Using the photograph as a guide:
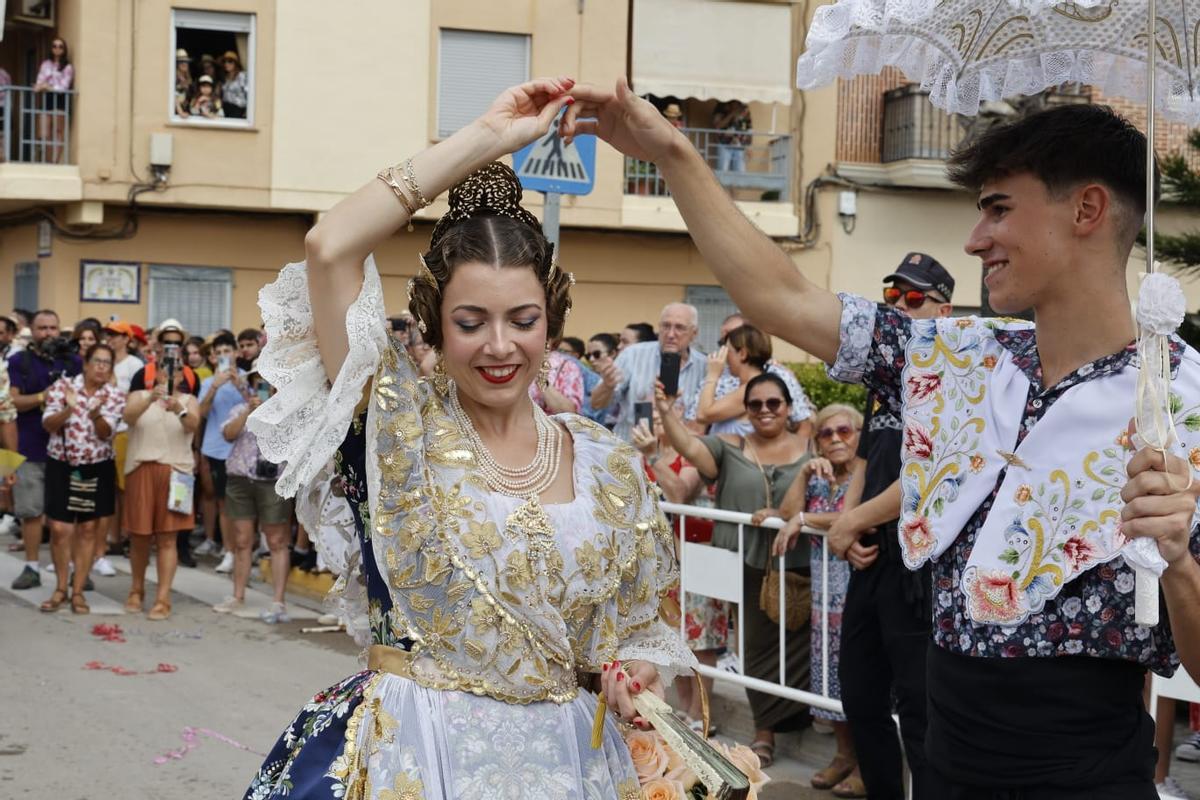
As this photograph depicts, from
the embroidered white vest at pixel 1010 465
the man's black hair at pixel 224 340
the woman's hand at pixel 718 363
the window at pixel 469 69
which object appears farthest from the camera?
the window at pixel 469 69

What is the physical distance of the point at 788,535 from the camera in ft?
22.6

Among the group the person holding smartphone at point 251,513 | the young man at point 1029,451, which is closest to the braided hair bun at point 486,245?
the young man at point 1029,451

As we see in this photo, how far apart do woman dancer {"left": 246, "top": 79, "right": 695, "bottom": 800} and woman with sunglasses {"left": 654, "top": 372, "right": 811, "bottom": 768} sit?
396 cm

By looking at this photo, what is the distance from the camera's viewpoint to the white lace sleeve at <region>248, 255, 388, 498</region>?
3.09m

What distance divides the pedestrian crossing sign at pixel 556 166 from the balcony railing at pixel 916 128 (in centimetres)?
1578

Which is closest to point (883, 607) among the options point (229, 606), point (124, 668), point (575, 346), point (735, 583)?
point (735, 583)

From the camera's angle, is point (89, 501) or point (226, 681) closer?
point (226, 681)

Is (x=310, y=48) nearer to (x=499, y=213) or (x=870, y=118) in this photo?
(x=870, y=118)

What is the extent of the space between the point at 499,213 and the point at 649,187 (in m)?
19.7

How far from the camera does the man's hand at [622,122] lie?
326cm

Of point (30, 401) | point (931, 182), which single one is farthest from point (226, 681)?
point (931, 182)

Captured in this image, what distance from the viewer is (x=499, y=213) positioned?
3385 millimetres

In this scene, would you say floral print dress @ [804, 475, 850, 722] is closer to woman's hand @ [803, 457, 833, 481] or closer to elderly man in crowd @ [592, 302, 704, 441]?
woman's hand @ [803, 457, 833, 481]

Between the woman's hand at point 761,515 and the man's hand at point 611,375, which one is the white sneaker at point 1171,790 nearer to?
the woman's hand at point 761,515
